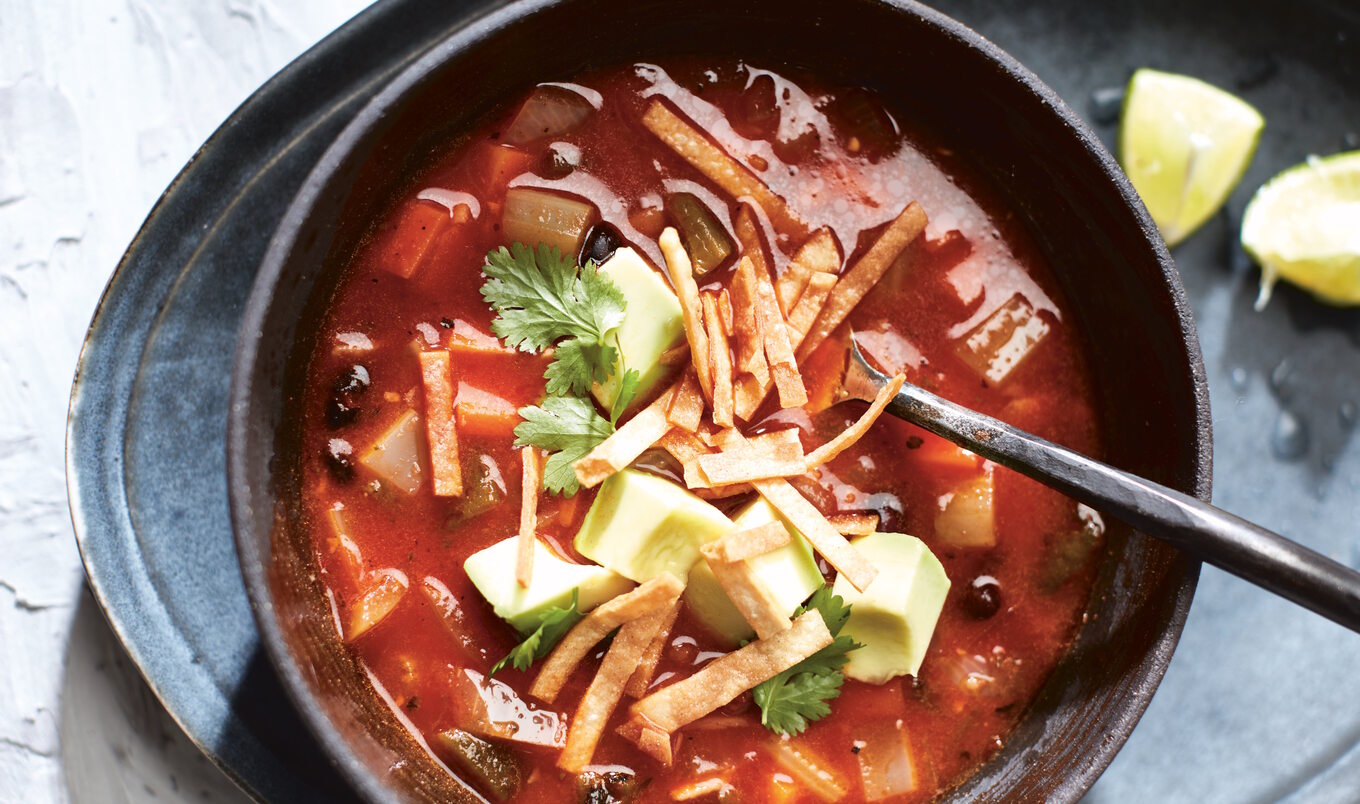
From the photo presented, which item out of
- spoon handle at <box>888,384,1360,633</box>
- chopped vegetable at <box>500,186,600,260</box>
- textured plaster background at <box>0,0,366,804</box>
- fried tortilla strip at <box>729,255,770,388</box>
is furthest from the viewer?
textured plaster background at <box>0,0,366,804</box>

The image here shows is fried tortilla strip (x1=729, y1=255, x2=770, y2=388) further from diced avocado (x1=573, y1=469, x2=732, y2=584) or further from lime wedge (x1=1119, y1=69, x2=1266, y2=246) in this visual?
lime wedge (x1=1119, y1=69, x2=1266, y2=246)

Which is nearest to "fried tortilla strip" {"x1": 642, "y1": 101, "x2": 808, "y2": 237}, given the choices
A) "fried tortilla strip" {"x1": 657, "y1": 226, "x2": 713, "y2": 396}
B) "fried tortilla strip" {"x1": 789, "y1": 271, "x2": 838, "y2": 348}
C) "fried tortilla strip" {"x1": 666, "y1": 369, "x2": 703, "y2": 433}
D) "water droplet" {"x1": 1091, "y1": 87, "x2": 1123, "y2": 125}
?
"fried tortilla strip" {"x1": 789, "y1": 271, "x2": 838, "y2": 348}

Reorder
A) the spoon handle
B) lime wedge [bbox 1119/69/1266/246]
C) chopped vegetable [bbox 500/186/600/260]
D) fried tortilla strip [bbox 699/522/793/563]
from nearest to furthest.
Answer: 1. the spoon handle
2. fried tortilla strip [bbox 699/522/793/563]
3. chopped vegetable [bbox 500/186/600/260]
4. lime wedge [bbox 1119/69/1266/246]

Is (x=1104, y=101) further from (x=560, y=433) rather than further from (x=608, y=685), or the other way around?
(x=608, y=685)

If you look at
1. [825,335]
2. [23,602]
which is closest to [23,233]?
[23,602]

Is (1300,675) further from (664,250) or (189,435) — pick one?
(189,435)

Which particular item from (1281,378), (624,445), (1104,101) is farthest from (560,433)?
(1281,378)

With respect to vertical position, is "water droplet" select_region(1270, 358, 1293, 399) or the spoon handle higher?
the spoon handle
